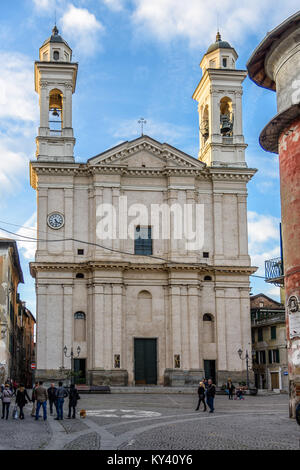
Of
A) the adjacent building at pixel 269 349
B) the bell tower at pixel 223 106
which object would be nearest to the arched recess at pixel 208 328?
the adjacent building at pixel 269 349

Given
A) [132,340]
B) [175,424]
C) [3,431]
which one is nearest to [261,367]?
[132,340]

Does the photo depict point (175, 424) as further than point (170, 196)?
No

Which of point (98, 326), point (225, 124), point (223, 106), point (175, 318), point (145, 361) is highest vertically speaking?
point (223, 106)

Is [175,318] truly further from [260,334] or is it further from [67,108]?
[67,108]

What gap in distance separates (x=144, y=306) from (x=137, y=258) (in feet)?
12.2

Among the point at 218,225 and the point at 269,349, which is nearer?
the point at 218,225

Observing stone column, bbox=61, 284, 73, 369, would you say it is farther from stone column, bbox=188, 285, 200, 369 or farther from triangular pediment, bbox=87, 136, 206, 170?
triangular pediment, bbox=87, 136, 206, 170

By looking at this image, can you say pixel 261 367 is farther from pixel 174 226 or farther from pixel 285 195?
pixel 285 195

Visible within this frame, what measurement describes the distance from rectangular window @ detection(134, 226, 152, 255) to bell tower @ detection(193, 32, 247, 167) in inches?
317

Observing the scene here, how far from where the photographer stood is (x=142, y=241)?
54656 millimetres

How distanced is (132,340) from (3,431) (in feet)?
107

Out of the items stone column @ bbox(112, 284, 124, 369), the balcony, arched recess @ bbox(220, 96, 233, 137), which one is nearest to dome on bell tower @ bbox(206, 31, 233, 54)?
arched recess @ bbox(220, 96, 233, 137)

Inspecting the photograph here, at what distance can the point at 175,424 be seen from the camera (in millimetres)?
23297

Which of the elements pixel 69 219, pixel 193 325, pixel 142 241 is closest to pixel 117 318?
pixel 193 325
